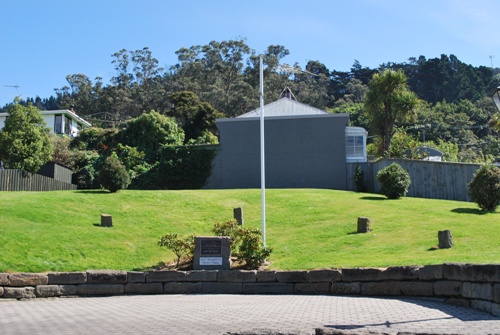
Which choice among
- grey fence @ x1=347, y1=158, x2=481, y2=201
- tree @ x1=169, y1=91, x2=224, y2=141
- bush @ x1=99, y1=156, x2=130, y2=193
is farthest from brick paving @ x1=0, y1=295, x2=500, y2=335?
tree @ x1=169, y1=91, x2=224, y2=141

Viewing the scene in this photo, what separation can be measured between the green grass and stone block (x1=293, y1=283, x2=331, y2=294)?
1.48 meters

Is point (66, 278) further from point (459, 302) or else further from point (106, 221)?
point (459, 302)

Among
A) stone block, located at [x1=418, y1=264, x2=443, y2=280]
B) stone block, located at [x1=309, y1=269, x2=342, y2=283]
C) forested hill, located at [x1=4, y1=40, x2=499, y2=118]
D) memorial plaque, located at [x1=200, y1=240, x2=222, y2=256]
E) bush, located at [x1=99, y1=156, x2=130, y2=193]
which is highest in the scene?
forested hill, located at [x1=4, y1=40, x2=499, y2=118]

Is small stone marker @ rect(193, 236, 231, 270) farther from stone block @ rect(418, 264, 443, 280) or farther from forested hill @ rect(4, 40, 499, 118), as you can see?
forested hill @ rect(4, 40, 499, 118)

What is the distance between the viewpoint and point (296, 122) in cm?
4275

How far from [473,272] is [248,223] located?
15.4m

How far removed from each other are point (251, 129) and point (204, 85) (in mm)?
50685

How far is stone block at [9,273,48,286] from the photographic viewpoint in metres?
15.8

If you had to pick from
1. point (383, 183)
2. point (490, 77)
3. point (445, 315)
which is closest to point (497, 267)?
point (445, 315)

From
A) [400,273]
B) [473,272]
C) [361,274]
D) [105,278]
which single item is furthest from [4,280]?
[473,272]

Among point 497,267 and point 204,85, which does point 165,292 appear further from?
point 204,85

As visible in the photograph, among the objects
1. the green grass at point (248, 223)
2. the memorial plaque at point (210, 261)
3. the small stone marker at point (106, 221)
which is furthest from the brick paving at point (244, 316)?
the small stone marker at point (106, 221)

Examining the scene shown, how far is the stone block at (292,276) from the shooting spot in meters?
15.4

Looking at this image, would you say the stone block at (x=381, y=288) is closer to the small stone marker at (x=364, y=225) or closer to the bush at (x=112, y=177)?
the small stone marker at (x=364, y=225)
